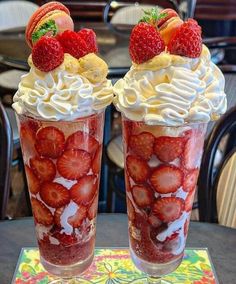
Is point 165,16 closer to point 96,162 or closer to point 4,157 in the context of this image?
point 96,162

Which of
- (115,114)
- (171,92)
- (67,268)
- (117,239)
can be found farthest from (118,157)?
(115,114)

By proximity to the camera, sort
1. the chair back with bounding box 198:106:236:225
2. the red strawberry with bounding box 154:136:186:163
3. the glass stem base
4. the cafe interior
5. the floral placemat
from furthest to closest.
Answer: the chair back with bounding box 198:106:236:225 → the cafe interior → the floral placemat → the glass stem base → the red strawberry with bounding box 154:136:186:163

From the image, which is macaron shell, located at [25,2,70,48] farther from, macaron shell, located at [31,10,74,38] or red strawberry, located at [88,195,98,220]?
red strawberry, located at [88,195,98,220]

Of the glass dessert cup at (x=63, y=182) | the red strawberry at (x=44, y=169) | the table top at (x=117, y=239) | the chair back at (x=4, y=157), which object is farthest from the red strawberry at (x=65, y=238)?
the chair back at (x=4, y=157)

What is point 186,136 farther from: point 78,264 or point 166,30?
point 78,264

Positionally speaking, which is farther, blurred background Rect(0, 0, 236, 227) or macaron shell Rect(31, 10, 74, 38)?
blurred background Rect(0, 0, 236, 227)

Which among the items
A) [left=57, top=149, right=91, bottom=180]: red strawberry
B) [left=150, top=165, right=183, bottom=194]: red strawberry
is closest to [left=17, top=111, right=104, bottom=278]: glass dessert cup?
[left=57, top=149, right=91, bottom=180]: red strawberry
